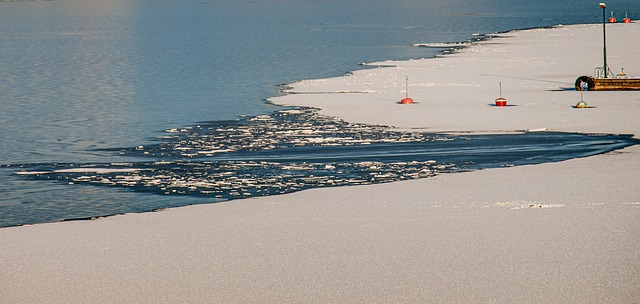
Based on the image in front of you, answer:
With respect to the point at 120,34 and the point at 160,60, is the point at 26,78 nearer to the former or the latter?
the point at 160,60

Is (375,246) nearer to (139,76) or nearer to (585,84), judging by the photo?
(585,84)

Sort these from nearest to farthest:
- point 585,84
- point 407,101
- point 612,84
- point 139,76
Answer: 1. point 407,101
2. point 612,84
3. point 585,84
4. point 139,76

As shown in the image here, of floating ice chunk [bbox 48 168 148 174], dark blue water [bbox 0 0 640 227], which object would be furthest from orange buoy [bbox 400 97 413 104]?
floating ice chunk [bbox 48 168 148 174]

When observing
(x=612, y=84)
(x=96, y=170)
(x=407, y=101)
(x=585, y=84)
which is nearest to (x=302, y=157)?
(x=96, y=170)

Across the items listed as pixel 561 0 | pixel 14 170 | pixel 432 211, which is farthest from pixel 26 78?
pixel 561 0

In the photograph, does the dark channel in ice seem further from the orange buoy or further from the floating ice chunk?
the orange buoy
